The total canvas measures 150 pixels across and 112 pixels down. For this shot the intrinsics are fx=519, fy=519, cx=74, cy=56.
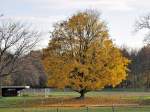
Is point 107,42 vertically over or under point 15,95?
over

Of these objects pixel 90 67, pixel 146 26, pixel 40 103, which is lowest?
pixel 40 103

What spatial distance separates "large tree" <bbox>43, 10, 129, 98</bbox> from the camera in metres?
78.6

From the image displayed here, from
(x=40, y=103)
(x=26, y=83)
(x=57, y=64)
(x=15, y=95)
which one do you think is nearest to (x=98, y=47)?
(x=57, y=64)

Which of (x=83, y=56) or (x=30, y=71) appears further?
(x=30, y=71)

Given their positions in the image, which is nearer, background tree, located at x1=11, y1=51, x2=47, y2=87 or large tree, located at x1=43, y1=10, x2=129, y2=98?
large tree, located at x1=43, y1=10, x2=129, y2=98

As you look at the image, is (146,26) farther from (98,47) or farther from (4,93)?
(4,93)

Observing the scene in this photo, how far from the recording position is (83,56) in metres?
79.6

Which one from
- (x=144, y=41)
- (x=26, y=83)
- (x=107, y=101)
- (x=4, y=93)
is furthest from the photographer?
(x=26, y=83)

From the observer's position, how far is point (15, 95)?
112062 millimetres

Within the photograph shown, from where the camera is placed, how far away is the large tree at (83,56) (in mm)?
78562

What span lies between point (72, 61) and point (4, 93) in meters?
36.8

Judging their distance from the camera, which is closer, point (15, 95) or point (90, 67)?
point (90, 67)

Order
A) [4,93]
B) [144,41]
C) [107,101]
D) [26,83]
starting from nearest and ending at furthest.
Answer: [107,101]
[144,41]
[4,93]
[26,83]

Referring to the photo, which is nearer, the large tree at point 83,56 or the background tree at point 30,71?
the large tree at point 83,56
